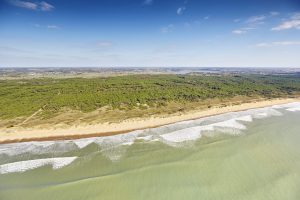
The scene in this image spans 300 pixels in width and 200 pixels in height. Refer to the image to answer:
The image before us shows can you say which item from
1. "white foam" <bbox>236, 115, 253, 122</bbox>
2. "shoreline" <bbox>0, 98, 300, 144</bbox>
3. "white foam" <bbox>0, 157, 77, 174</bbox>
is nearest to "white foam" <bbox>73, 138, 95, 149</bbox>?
"shoreline" <bbox>0, 98, 300, 144</bbox>

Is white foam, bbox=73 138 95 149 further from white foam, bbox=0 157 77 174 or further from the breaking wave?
white foam, bbox=0 157 77 174

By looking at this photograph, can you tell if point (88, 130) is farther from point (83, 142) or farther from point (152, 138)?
point (152, 138)

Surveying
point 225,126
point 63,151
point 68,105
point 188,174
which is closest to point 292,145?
point 225,126

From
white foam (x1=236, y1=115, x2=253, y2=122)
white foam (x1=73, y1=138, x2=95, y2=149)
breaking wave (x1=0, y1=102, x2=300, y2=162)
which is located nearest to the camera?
breaking wave (x1=0, y1=102, x2=300, y2=162)

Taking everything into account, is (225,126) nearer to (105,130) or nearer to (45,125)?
(105,130)

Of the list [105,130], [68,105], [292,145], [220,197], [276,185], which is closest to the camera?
[220,197]
